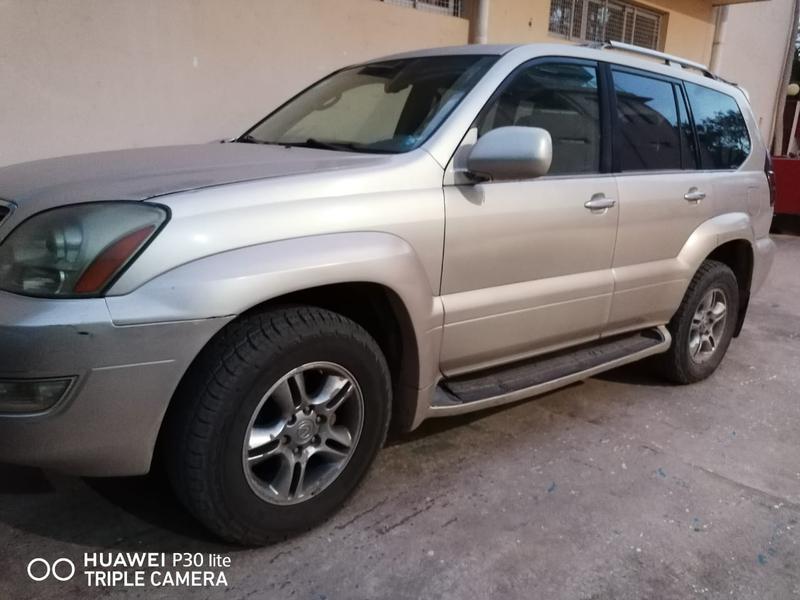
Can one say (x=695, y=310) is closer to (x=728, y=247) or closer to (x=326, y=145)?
(x=728, y=247)

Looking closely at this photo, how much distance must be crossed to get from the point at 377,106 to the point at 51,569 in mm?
2224

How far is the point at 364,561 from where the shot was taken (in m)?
2.18

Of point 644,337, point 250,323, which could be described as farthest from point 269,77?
point 250,323

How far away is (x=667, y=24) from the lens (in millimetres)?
11461

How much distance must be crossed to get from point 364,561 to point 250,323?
2.90 feet

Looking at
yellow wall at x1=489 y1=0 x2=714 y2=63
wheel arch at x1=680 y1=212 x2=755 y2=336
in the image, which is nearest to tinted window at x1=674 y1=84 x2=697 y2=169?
wheel arch at x1=680 y1=212 x2=755 y2=336

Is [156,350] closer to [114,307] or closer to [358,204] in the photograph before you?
[114,307]

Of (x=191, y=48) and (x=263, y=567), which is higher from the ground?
(x=191, y=48)

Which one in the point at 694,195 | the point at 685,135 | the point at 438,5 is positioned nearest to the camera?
the point at 694,195

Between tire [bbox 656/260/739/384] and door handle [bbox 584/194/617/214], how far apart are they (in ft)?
3.38

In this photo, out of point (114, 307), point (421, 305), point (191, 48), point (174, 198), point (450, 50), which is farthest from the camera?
point (191, 48)

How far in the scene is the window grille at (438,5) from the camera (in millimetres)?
6840

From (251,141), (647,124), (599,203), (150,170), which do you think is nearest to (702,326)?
(647,124)

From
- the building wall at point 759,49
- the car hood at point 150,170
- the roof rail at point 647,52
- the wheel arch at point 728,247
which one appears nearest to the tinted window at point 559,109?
the roof rail at point 647,52
